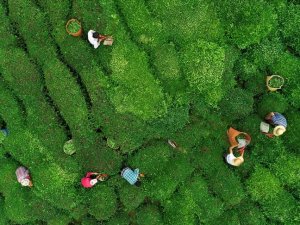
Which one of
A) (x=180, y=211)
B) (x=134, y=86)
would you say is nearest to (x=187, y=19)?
(x=134, y=86)

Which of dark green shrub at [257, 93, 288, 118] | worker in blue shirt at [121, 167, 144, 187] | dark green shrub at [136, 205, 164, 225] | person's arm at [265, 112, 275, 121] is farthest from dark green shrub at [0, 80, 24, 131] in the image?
person's arm at [265, 112, 275, 121]

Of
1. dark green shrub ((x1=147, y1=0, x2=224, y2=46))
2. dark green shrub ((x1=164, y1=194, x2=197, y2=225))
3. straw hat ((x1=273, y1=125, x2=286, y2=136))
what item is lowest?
dark green shrub ((x1=164, y1=194, x2=197, y2=225))

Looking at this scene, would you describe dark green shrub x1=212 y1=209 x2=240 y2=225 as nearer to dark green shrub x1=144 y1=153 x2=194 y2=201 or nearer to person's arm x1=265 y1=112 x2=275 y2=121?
dark green shrub x1=144 y1=153 x2=194 y2=201

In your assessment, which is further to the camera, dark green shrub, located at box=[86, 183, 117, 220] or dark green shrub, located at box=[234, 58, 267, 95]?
dark green shrub, located at box=[234, 58, 267, 95]

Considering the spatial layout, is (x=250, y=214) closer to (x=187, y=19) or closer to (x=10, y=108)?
(x=187, y=19)

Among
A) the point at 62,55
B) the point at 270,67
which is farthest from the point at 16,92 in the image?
the point at 270,67

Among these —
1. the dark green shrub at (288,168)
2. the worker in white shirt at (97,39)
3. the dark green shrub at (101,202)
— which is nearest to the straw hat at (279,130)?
the dark green shrub at (288,168)

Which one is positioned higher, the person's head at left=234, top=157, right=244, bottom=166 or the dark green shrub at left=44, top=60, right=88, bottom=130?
the dark green shrub at left=44, top=60, right=88, bottom=130
